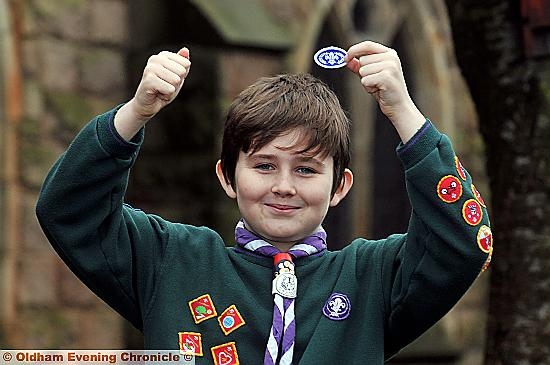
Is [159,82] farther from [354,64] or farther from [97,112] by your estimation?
[97,112]

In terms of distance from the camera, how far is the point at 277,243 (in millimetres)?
3059

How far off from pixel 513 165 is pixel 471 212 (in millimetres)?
1480

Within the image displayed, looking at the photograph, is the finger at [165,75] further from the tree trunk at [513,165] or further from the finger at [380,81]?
the tree trunk at [513,165]

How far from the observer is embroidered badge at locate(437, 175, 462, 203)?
2869 millimetres

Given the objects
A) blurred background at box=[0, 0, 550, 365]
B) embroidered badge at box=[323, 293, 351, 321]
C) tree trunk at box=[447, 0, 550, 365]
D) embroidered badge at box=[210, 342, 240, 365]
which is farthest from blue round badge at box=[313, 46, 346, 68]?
blurred background at box=[0, 0, 550, 365]

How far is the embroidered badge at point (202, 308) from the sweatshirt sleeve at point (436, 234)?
386mm

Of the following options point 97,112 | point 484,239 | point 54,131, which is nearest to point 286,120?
point 484,239

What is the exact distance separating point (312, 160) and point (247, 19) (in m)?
4.46

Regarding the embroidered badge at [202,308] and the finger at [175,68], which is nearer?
the finger at [175,68]

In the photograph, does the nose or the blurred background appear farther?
the blurred background

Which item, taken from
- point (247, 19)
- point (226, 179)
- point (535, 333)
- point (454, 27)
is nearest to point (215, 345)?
point (226, 179)

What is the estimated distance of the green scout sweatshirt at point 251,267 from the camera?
2889mm

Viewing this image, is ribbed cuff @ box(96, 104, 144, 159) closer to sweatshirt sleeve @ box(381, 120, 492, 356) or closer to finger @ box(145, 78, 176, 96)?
finger @ box(145, 78, 176, 96)

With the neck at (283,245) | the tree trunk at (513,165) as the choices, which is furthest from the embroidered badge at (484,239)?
the tree trunk at (513,165)
